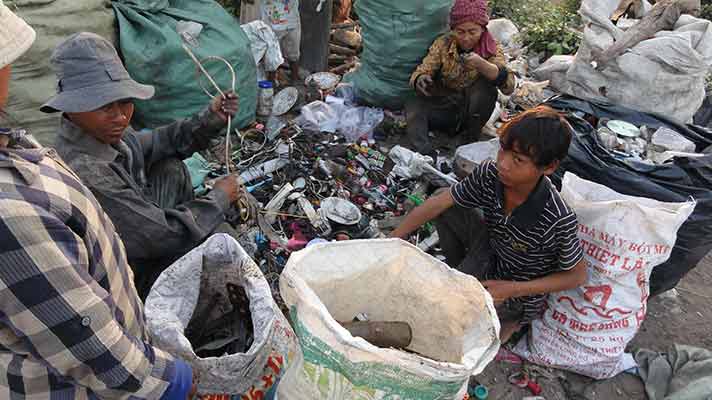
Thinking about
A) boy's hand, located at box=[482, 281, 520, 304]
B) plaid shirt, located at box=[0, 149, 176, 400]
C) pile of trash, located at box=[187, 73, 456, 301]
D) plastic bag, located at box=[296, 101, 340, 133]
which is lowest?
pile of trash, located at box=[187, 73, 456, 301]

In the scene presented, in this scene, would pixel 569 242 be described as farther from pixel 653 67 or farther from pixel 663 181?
pixel 653 67

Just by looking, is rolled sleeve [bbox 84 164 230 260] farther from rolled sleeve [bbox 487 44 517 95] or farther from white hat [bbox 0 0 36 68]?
rolled sleeve [bbox 487 44 517 95]

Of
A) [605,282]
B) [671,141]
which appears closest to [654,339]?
[605,282]

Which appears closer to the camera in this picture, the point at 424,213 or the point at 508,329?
the point at 424,213

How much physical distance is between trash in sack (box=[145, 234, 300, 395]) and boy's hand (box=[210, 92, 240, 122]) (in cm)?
82

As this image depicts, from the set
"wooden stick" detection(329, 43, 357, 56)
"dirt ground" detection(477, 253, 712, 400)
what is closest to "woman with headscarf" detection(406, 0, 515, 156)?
"wooden stick" detection(329, 43, 357, 56)

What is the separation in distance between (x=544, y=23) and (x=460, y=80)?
259 centimetres

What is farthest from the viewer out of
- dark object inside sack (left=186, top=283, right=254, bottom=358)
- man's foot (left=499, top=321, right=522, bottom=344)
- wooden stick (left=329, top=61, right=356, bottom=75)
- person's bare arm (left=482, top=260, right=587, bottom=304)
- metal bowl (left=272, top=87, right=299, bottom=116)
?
wooden stick (left=329, top=61, right=356, bottom=75)

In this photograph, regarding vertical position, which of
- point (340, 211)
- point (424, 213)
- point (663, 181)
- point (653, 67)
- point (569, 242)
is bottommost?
point (340, 211)

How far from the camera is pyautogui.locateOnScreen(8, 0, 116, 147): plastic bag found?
276cm

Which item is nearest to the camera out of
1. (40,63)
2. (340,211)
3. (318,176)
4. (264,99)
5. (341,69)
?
(40,63)

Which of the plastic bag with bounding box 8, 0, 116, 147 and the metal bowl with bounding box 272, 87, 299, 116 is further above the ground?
the plastic bag with bounding box 8, 0, 116, 147

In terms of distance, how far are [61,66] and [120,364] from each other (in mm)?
1096

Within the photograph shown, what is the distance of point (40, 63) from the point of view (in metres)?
2.82
